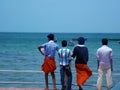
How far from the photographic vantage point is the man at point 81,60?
481 inches

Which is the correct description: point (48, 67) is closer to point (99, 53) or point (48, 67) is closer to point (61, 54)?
point (61, 54)

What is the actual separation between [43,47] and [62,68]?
0.86 metres

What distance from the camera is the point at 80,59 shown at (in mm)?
12297

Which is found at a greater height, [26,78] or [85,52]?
[85,52]

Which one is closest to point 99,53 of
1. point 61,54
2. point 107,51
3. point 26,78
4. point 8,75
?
point 107,51

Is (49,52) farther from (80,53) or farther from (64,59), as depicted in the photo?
(80,53)

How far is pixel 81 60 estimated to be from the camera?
12.3 meters

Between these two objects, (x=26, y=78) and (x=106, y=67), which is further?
(x=26, y=78)

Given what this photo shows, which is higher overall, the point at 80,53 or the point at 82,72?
the point at 80,53

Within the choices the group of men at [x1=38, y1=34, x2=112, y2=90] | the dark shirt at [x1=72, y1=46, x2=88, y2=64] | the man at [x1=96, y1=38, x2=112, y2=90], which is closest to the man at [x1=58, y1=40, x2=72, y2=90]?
the group of men at [x1=38, y1=34, x2=112, y2=90]

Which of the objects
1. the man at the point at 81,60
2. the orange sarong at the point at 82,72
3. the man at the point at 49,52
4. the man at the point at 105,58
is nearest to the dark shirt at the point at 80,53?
the man at the point at 81,60

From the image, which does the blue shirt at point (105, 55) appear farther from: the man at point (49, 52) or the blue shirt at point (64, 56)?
the man at point (49, 52)

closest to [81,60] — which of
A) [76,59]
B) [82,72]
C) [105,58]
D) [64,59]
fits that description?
[76,59]

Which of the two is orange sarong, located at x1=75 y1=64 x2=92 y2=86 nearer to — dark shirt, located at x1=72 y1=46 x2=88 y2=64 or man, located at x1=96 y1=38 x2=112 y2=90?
dark shirt, located at x1=72 y1=46 x2=88 y2=64
